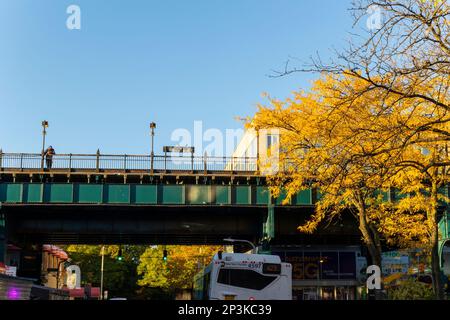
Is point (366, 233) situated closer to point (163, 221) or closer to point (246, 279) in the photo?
point (246, 279)

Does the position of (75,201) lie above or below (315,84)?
below

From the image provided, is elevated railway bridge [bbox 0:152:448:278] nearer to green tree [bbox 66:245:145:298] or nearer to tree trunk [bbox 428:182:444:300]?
tree trunk [bbox 428:182:444:300]

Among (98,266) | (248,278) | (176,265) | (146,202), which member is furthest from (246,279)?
(98,266)

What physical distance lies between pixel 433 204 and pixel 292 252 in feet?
122

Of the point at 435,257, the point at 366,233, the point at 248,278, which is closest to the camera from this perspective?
the point at 248,278

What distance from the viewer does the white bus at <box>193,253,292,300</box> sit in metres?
23.2

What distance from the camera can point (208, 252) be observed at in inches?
3167

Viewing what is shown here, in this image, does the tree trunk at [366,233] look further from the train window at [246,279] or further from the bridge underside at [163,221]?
the bridge underside at [163,221]

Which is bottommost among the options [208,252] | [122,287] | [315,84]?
[122,287]

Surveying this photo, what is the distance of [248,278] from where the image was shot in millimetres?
23312

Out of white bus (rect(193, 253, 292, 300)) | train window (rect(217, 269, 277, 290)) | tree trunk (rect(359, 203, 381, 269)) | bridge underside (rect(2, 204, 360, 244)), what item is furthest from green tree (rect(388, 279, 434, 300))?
bridge underside (rect(2, 204, 360, 244))
